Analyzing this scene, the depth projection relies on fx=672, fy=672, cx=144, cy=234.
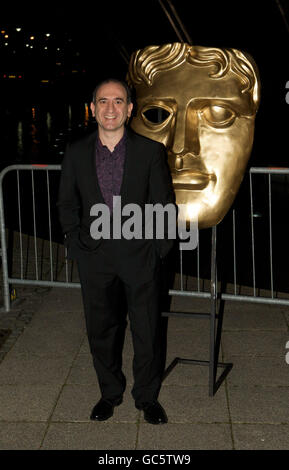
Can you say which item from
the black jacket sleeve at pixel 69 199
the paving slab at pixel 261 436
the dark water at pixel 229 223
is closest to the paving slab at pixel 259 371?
the paving slab at pixel 261 436

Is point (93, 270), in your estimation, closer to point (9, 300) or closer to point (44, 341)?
point (44, 341)

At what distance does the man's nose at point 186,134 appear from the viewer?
402 cm

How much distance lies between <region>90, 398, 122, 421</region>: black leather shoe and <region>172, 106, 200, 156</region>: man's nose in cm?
160

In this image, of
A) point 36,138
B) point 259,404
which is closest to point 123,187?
point 259,404

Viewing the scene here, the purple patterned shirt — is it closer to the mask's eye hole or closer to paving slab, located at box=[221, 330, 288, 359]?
the mask's eye hole

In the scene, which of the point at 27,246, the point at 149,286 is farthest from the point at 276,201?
the point at 149,286

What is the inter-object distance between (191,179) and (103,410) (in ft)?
4.98

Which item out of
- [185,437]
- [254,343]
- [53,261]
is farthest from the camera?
[53,261]

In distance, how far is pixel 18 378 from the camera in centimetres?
482

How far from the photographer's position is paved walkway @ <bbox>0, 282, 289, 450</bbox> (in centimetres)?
388

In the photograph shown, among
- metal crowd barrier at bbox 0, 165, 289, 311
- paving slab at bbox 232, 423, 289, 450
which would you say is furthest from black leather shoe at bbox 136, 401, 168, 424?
metal crowd barrier at bbox 0, 165, 289, 311

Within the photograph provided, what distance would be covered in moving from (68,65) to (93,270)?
12644 cm

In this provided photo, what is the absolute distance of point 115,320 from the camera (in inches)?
160

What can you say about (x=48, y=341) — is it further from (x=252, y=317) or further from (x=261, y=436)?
(x=261, y=436)
